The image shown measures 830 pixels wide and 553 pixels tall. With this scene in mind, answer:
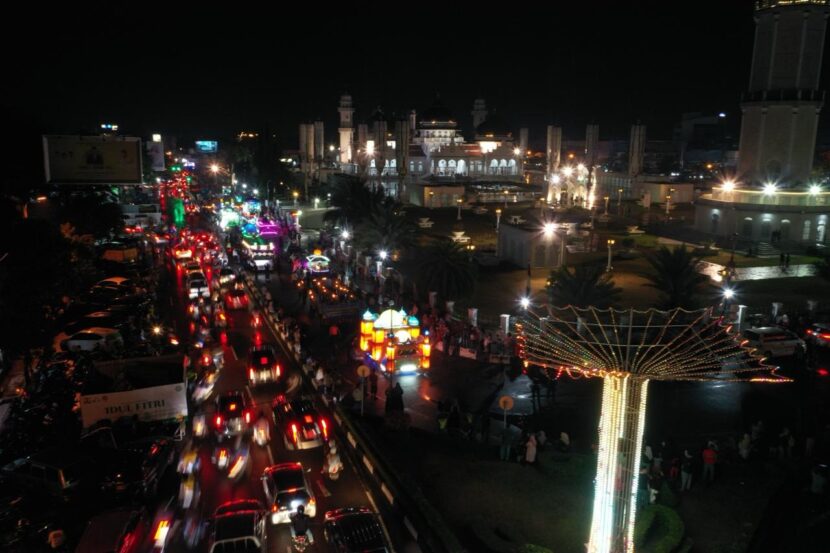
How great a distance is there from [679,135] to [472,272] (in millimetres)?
103915

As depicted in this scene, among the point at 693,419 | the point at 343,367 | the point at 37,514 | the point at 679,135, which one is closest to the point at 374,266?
the point at 343,367

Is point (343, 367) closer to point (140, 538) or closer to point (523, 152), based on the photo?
point (140, 538)

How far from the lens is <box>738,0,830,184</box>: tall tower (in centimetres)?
3662

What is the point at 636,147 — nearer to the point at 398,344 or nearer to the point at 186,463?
the point at 398,344

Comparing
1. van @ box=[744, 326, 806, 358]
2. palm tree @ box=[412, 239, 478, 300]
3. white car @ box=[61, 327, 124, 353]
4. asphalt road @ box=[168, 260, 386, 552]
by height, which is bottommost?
asphalt road @ box=[168, 260, 386, 552]

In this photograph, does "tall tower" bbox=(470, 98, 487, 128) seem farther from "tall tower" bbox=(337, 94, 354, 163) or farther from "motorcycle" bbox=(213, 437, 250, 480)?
"motorcycle" bbox=(213, 437, 250, 480)

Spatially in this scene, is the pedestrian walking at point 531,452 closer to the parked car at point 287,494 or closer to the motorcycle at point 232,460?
the parked car at point 287,494

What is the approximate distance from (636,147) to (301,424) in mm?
57568

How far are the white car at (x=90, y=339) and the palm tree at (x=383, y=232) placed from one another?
1531 centimetres

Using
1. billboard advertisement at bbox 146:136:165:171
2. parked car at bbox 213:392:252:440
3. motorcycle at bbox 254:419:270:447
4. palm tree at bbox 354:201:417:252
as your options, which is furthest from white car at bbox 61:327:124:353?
billboard advertisement at bbox 146:136:165:171

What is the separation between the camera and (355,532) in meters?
9.77

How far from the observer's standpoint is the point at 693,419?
15789 mm

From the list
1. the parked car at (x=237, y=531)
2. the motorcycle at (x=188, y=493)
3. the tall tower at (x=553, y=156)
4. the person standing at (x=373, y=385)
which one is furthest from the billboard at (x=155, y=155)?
the parked car at (x=237, y=531)

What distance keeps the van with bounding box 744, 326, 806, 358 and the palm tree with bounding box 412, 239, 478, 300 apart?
982 centimetres
